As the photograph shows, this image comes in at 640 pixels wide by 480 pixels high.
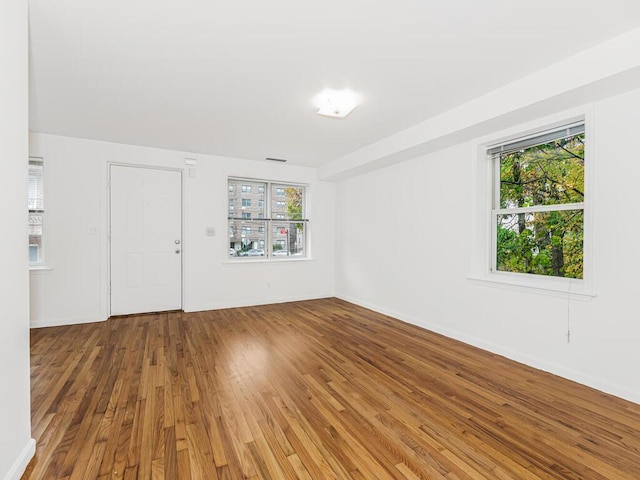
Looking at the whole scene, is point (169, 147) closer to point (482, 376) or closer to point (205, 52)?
point (205, 52)

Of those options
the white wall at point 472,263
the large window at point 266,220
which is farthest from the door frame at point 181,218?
the white wall at point 472,263

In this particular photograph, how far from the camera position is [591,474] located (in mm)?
1561

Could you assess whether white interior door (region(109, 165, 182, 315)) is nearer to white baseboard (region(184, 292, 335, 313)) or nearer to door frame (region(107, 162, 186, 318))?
door frame (region(107, 162, 186, 318))

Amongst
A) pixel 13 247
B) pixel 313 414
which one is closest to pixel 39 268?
pixel 13 247

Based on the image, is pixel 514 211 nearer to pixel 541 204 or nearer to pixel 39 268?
pixel 541 204

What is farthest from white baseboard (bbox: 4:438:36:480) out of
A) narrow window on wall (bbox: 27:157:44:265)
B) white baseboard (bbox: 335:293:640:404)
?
white baseboard (bbox: 335:293:640:404)

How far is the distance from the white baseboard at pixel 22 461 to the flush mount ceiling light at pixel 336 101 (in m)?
3.13

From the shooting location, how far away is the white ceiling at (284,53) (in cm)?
185

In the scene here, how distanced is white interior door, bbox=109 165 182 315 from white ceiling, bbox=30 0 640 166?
3.91 feet

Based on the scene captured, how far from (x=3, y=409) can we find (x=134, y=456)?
0.65 meters

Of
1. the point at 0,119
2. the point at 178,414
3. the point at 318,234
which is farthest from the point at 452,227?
the point at 0,119

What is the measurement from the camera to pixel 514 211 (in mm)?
3182

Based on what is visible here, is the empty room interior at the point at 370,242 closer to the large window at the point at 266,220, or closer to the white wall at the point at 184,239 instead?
the white wall at the point at 184,239

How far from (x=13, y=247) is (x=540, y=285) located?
3.78 meters
